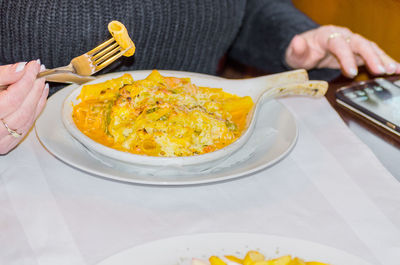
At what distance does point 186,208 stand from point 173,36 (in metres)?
0.61

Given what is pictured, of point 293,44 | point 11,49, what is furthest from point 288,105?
point 11,49

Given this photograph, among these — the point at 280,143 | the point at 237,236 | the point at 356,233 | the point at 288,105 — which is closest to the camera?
the point at 237,236

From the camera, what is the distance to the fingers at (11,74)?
720 millimetres

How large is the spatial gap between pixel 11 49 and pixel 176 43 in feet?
1.24

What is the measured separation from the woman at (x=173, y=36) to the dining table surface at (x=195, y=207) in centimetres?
29

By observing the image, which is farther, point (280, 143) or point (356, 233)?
point (280, 143)

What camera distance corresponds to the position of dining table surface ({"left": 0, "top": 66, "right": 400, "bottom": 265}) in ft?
2.00

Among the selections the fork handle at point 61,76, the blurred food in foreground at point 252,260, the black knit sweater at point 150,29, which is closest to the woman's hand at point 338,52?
the black knit sweater at point 150,29

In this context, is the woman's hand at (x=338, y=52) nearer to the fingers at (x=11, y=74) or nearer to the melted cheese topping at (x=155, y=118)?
the melted cheese topping at (x=155, y=118)

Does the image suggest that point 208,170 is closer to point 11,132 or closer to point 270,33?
point 11,132

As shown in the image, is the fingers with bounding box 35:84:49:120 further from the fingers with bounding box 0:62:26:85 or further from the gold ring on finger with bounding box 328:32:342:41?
the gold ring on finger with bounding box 328:32:342:41

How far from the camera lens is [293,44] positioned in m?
1.19

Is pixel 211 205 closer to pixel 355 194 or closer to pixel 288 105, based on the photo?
pixel 355 194

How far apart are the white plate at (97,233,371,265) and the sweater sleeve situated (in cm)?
A: 85
